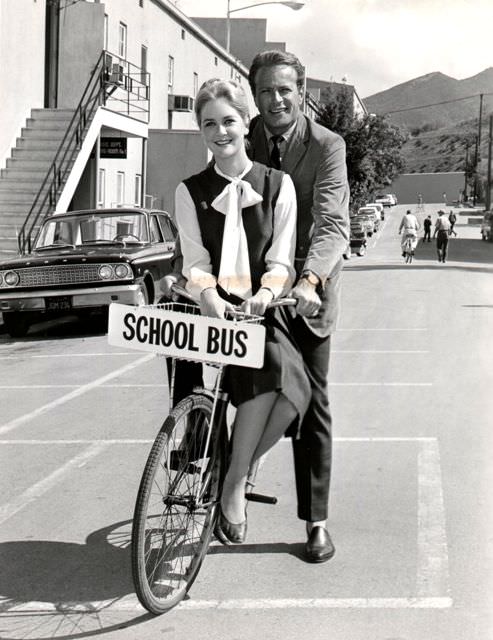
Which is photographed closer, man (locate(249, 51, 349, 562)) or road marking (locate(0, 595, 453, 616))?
road marking (locate(0, 595, 453, 616))

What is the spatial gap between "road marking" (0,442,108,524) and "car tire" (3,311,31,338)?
7.65m

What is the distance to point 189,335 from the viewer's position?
4082mm

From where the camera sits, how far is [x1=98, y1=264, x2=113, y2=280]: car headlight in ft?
46.1

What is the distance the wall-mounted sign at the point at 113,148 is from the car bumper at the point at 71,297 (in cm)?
1225

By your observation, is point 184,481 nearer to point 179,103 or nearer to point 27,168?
point 27,168

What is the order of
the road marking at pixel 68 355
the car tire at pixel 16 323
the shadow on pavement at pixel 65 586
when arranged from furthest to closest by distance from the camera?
the car tire at pixel 16 323 → the road marking at pixel 68 355 → the shadow on pavement at pixel 65 586

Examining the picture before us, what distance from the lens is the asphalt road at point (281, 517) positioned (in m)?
4.00

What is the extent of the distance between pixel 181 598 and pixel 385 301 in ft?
51.4

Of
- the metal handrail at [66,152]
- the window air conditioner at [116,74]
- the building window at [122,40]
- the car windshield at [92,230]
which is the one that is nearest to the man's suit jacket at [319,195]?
the car windshield at [92,230]

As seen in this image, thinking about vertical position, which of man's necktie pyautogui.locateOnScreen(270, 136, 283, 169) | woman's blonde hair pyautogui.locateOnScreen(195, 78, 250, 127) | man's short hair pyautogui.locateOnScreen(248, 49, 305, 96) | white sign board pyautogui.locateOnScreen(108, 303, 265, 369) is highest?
man's short hair pyautogui.locateOnScreen(248, 49, 305, 96)

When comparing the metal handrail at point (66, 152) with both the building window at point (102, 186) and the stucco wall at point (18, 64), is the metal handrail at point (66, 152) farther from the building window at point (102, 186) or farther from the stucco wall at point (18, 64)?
the building window at point (102, 186)

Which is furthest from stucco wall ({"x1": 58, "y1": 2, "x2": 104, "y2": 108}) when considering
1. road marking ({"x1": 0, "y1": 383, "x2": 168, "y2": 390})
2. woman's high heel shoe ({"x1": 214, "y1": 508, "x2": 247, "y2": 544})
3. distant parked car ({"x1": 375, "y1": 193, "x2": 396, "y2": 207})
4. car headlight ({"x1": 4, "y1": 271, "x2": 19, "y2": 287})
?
distant parked car ({"x1": 375, "y1": 193, "x2": 396, "y2": 207})

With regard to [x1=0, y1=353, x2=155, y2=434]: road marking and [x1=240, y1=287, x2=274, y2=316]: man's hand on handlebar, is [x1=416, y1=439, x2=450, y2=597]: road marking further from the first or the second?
[x1=0, y1=353, x2=155, y2=434]: road marking

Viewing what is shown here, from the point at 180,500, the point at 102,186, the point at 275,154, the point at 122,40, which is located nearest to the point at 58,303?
the point at 275,154
